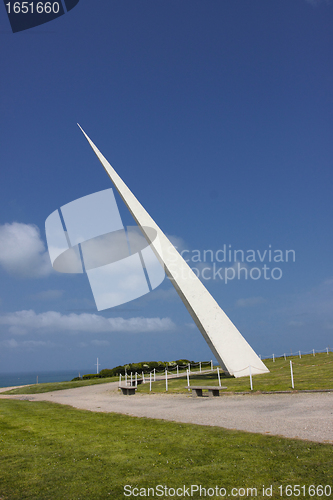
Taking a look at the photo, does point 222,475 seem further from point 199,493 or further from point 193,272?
point 193,272

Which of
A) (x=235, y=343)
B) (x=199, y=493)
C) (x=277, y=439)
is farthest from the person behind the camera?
(x=235, y=343)

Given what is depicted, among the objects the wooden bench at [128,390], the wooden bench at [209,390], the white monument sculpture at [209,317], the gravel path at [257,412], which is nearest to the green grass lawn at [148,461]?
the gravel path at [257,412]

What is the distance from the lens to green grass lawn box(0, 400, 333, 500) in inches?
133

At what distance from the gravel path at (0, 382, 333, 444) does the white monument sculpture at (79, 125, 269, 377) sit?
3.36 m

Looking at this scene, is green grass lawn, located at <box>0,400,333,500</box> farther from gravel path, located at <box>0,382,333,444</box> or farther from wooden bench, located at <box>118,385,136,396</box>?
wooden bench, located at <box>118,385,136,396</box>

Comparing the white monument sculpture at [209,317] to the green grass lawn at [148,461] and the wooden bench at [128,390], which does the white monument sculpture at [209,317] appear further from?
the green grass lawn at [148,461]

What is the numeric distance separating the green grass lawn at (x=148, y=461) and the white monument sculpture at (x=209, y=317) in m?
7.49

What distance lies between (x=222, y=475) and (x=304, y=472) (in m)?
0.87

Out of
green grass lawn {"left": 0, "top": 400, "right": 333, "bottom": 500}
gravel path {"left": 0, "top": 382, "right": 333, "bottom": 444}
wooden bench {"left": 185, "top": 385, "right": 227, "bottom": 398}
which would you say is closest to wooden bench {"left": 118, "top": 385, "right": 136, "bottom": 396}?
gravel path {"left": 0, "top": 382, "right": 333, "bottom": 444}

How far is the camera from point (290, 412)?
263 inches

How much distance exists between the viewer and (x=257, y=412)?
696 cm

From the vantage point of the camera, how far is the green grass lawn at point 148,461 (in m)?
3.37

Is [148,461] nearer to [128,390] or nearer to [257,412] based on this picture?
[257,412]

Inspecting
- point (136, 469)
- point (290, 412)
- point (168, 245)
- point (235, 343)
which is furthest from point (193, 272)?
point (136, 469)
